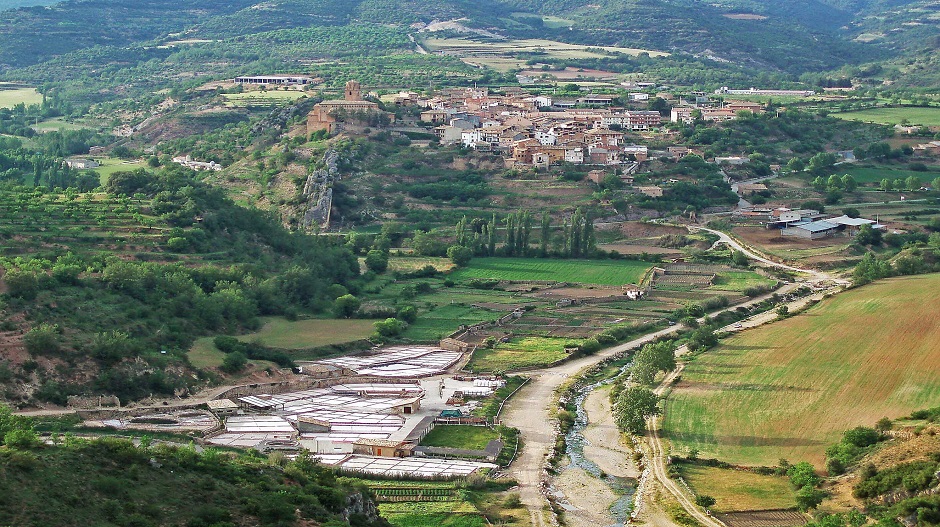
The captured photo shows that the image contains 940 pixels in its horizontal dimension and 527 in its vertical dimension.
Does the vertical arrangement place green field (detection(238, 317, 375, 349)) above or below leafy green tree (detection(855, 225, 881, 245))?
below

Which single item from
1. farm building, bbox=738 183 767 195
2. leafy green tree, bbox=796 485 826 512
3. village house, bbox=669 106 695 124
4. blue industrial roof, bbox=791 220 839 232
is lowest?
blue industrial roof, bbox=791 220 839 232

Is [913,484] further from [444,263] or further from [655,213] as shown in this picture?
[655,213]

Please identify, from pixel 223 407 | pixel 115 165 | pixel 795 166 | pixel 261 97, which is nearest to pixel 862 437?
pixel 223 407

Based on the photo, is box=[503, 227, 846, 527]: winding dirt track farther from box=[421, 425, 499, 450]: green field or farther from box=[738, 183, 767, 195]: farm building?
box=[738, 183, 767, 195]: farm building

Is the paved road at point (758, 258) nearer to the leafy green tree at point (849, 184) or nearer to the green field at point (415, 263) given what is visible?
the leafy green tree at point (849, 184)

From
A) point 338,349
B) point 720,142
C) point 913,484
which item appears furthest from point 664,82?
point 913,484

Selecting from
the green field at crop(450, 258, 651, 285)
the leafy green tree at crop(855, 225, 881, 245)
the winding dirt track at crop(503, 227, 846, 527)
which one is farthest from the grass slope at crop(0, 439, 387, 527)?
the leafy green tree at crop(855, 225, 881, 245)
